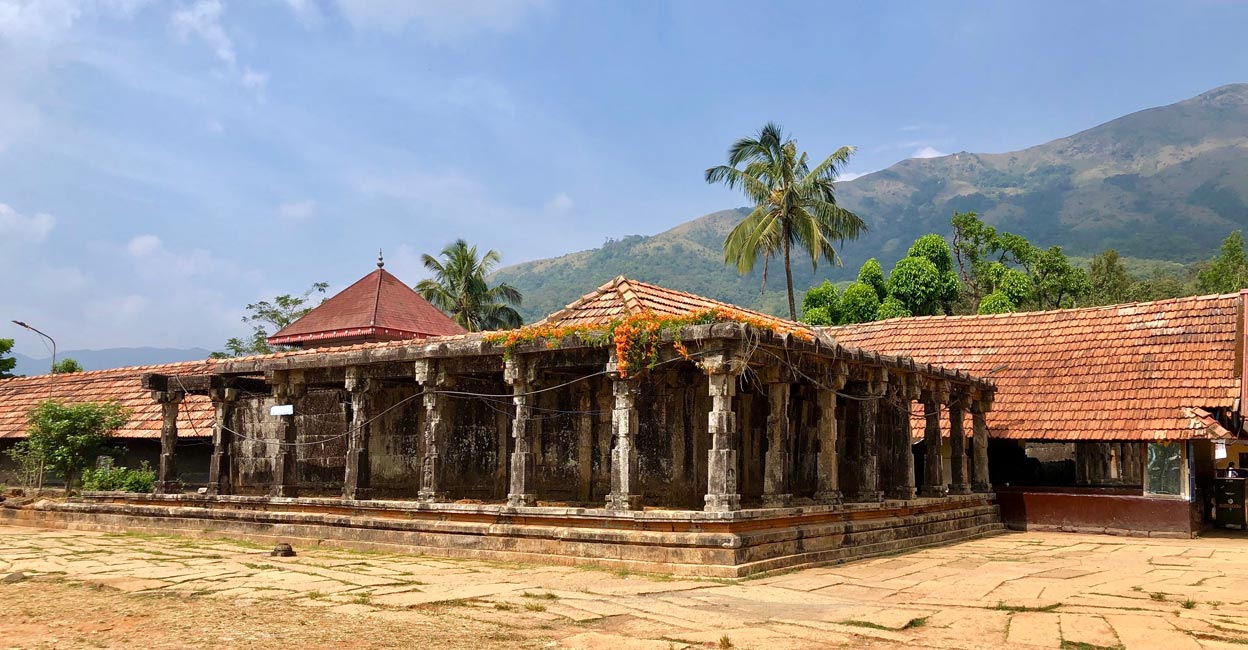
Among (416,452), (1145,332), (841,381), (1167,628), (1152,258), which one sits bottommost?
(1167,628)

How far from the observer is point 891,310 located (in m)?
34.2

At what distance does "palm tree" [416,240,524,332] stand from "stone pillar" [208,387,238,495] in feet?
88.2

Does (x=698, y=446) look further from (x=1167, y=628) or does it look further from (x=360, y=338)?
(x=360, y=338)

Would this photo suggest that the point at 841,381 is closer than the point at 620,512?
No

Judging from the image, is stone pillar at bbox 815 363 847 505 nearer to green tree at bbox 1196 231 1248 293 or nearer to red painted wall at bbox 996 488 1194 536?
red painted wall at bbox 996 488 1194 536

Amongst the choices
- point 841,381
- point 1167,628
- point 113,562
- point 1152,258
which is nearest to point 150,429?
point 113,562

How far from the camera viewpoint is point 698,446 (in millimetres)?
13188

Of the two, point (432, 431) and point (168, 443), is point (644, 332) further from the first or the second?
point (168, 443)

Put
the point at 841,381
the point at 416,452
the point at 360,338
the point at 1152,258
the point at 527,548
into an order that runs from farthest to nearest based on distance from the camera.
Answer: the point at 1152,258
the point at 360,338
the point at 416,452
the point at 841,381
the point at 527,548

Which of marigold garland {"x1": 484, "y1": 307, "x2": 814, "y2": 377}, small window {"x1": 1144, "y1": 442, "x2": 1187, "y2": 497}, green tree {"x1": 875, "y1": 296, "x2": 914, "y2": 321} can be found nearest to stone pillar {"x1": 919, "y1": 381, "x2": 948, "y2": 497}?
small window {"x1": 1144, "y1": 442, "x2": 1187, "y2": 497}

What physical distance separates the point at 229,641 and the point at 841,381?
879 cm

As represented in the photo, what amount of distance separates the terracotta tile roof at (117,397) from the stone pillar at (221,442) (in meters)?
3.29

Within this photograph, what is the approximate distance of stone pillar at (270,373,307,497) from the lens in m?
14.8

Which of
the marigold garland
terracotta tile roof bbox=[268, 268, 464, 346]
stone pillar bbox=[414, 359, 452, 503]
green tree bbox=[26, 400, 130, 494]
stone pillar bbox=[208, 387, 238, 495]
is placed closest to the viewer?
the marigold garland
